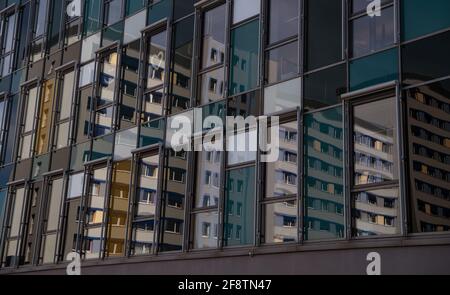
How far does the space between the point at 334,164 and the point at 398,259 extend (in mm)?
2446

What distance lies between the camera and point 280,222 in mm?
14227

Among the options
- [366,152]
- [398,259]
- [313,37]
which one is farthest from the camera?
[313,37]

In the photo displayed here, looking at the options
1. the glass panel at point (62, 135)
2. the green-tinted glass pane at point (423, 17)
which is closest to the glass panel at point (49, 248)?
the glass panel at point (62, 135)

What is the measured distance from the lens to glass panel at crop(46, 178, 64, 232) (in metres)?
20.8

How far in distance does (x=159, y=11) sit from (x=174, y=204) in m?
5.76

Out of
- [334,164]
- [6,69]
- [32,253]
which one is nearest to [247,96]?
[334,164]

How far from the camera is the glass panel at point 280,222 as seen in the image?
13.9 metres

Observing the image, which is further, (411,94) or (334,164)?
(334,164)

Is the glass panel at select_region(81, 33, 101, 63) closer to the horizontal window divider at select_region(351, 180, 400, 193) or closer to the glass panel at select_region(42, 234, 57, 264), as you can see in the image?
the glass panel at select_region(42, 234, 57, 264)

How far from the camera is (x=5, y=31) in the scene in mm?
26719

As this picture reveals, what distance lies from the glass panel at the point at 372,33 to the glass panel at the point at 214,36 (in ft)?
12.9

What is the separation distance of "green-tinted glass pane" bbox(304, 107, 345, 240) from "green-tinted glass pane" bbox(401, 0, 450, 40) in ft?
6.93
